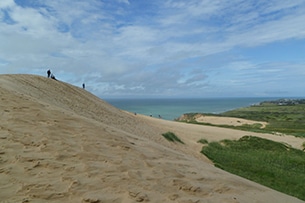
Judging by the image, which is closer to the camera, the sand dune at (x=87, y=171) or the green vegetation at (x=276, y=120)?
the sand dune at (x=87, y=171)

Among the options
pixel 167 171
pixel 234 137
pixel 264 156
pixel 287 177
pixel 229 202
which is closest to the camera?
pixel 229 202

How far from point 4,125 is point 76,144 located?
1.77m

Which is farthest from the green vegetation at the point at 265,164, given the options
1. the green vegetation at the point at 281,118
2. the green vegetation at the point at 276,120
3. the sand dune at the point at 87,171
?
the green vegetation at the point at 281,118

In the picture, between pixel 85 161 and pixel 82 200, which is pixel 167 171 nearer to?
pixel 85 161

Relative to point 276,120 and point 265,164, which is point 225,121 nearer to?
point 276,120

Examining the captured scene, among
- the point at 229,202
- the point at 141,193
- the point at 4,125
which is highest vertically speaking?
the point at 4,125

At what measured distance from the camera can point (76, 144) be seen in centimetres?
604

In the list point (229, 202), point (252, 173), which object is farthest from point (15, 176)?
point (252, 173)

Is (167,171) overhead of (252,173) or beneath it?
overhead

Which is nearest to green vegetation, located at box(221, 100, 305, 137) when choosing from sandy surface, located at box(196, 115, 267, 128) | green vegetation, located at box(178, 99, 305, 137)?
green vegetation, located at box(178, 99, 305, 137)

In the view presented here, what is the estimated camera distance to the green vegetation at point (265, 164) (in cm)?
1131

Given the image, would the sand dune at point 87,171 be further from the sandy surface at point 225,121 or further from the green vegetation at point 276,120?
the sandy surface at point 225,121

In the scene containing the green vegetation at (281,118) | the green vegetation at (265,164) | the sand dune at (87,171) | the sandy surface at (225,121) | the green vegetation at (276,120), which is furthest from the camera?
the sandy surface at (225,121)

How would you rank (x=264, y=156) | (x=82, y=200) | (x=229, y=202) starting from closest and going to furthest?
1. (x=82, y=200)
2. (x=229, y=202)
3. (x=264, y=156)
